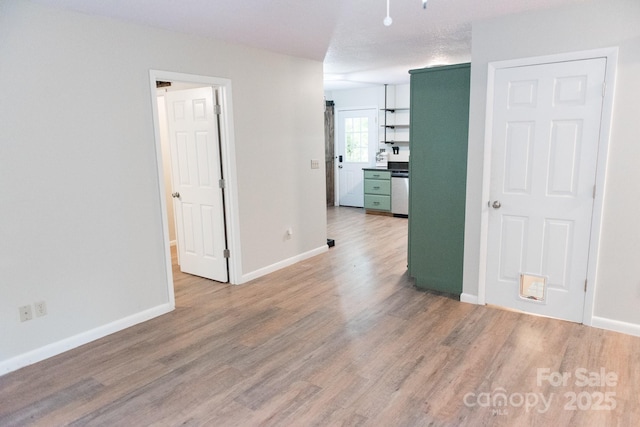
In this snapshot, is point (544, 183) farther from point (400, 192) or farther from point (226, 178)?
point (400, 192)

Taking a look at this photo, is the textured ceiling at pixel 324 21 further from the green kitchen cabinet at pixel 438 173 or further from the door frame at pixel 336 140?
the door frame at pixel 336 140

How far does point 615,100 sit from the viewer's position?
9.50 feet

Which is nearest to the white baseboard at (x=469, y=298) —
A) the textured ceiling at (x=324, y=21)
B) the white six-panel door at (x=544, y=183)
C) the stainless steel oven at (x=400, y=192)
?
the white six-panel door at (x=544, y=183)

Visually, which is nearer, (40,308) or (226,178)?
(40,308)

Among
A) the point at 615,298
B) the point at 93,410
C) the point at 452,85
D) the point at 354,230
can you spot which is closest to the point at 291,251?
the point at 354,230

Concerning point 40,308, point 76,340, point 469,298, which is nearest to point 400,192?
point 469,298

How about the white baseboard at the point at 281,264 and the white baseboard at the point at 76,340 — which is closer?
the white baseboard at the point at 76,340

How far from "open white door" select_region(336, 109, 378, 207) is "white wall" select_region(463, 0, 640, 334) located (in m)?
5.24

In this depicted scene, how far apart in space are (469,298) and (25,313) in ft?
11.3

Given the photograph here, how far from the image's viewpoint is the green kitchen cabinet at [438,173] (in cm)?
363

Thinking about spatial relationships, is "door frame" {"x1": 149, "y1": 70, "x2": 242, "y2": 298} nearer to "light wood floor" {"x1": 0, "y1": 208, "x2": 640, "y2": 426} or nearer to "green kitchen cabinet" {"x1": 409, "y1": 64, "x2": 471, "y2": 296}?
"light wood floor" {"x1": 0, "y1": 208, "x2": 640, "y2": 426}

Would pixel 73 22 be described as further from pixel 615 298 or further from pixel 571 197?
pixel 615 298

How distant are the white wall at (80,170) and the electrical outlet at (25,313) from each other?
28mm

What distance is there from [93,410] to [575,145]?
365 cm
